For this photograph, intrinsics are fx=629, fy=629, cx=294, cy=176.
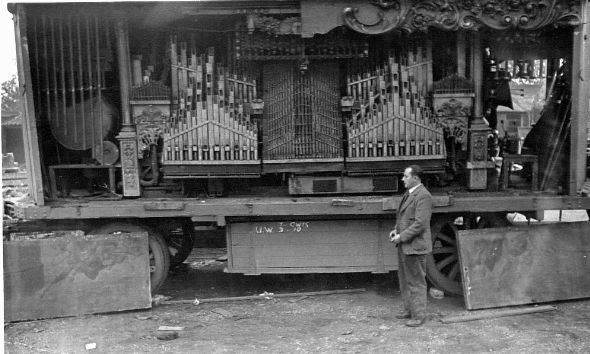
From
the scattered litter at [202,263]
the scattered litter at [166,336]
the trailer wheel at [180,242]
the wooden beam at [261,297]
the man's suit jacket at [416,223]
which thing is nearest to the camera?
the scattered litter at [166,336]

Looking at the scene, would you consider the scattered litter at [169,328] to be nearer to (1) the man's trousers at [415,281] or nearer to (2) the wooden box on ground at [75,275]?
(2) the wooden box on ground at [75,275]

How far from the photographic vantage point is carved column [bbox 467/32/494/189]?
8.48 m

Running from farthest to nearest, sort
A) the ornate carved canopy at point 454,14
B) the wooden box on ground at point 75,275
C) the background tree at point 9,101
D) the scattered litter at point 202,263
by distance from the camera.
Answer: the background tree at point 9,101 → the scattered litter at point 202,263 → the ornate carved canopy at point 454,14 → the wooden box on ground at point 75,275

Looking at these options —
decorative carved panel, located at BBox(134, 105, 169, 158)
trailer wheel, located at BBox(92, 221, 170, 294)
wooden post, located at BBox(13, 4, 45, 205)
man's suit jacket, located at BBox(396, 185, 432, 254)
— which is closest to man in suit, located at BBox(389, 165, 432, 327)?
man's suit jacket, located at BBox(396, 185, 432, 254)

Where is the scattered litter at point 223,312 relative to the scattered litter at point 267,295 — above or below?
below

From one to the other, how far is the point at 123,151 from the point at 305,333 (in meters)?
3.46

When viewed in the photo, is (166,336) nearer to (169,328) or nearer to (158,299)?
(169,328)

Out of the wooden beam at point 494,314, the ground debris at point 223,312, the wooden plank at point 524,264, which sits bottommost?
the wooden beam at point 494,314

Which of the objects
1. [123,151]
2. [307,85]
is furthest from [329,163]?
[123,151]

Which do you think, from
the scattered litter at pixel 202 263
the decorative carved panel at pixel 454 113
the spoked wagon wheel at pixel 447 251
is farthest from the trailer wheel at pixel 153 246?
the decorative carved panel at pixel 454 113

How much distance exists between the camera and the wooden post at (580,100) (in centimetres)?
807

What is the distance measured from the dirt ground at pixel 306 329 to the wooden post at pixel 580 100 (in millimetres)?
1689

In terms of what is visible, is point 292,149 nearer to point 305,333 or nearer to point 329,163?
point 329,163

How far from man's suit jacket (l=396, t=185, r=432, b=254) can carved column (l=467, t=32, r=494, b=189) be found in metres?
1.69
